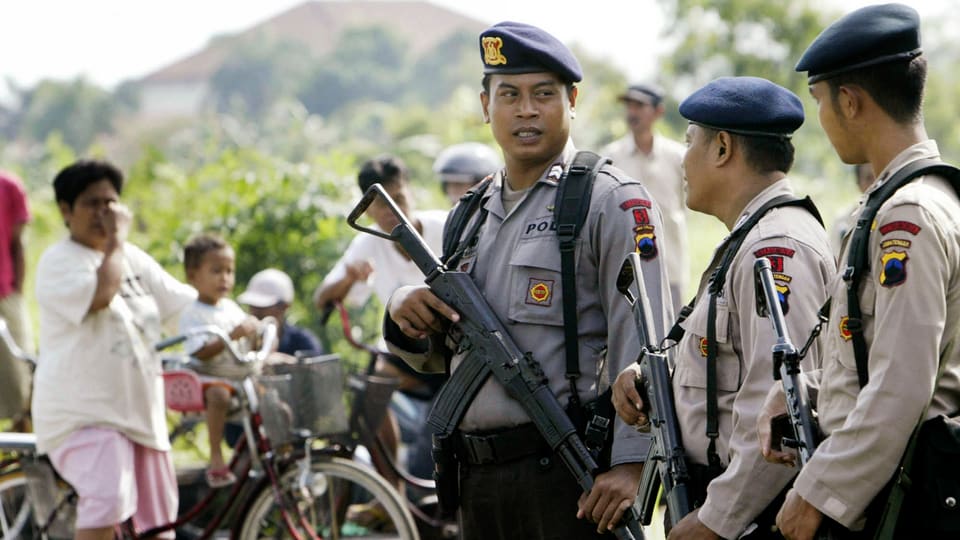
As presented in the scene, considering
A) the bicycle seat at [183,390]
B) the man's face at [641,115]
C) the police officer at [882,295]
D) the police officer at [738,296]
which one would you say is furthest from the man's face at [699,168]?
the man's face at [641,115]

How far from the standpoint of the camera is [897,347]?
262 centimetres

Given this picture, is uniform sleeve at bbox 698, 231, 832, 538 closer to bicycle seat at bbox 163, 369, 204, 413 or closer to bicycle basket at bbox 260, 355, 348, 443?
bicycle basket at bbox 260, 355, 348, 443

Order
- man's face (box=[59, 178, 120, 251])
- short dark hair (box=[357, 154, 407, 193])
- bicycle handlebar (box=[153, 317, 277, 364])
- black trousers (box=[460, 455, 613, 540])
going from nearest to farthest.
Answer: black trousers (box=[460, 455, 613, 540])
man's face (box=[59, 178, 120, 251])
bicycle handlebar (box=[153, 317, 277, 364])
short dark hair (box=[357, 154, 407, 193])

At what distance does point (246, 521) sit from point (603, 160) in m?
2.92

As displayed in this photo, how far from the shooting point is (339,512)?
242 inches

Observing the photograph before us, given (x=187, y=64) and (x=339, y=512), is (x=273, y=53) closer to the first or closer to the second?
(x=187, y=64)

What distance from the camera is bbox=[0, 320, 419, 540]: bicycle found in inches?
229

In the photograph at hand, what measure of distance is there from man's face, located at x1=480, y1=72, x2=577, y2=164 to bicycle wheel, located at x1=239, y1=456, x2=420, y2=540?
8.13ft

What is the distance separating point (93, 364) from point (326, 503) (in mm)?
1293

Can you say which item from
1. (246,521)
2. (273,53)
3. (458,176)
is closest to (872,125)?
(246,521)

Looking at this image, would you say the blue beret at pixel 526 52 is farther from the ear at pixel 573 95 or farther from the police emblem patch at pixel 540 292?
the police emblem patch at pixel 540 292

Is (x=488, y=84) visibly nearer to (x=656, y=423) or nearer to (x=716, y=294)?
(x=716, y=294)

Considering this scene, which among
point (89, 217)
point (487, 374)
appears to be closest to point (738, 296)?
point (487, 374)

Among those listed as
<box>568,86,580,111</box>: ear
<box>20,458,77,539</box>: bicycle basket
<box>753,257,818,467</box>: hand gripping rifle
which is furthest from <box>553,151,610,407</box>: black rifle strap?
<box>20,458,77,539</box>: bicycle basket
